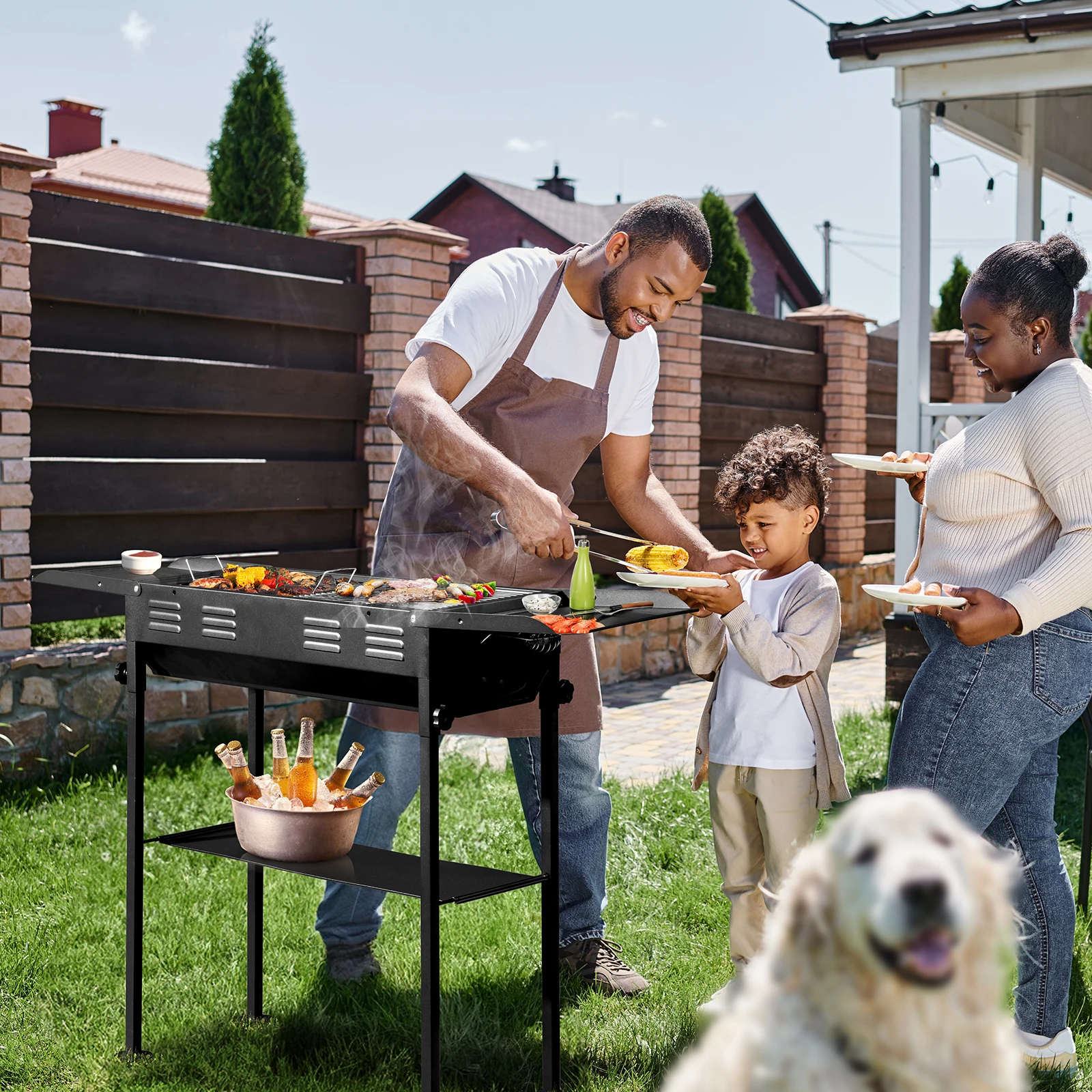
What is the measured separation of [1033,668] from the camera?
8.94 feet

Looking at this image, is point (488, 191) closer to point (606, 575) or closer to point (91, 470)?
point (606, 575)

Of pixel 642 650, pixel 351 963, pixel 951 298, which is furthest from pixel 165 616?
pixel 951 298

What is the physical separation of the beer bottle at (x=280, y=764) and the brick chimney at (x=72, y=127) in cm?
2720

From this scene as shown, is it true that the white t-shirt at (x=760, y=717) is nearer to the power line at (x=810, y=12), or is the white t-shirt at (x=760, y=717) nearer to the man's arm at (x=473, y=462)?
the man's arm at (x=473, y=462)

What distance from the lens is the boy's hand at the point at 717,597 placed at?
111 inches

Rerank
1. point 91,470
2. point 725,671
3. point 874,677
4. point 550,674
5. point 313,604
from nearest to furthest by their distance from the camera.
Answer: point 313,604 < point 550,674 < point 725,671 < point 91,470 < point 874,677

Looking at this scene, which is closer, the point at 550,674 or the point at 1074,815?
the point at 550,674

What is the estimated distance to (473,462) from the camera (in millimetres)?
2965

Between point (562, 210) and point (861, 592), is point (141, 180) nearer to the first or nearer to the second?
point (562, 210)

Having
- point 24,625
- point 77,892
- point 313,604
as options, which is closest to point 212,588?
point 313,604

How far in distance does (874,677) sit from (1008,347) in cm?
687

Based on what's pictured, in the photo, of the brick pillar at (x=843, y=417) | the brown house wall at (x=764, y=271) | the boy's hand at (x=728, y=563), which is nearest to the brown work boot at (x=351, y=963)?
the boy's hand at (x=728, y=563)

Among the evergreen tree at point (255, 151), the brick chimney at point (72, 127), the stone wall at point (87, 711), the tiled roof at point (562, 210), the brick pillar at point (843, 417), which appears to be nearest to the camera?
the stone wall at point (87, 711)

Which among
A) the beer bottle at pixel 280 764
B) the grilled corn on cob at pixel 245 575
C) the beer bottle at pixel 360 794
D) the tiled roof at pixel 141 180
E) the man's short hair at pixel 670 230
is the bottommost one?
the beer bottle at pixel 360 794
